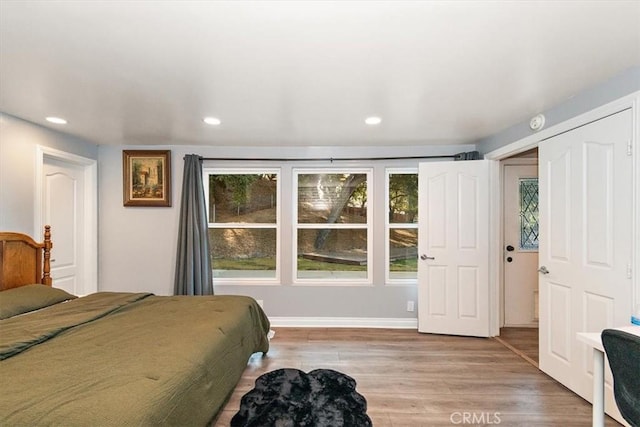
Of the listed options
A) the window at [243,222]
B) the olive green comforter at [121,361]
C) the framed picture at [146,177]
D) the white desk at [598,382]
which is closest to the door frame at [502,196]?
the white desk at [598,382]

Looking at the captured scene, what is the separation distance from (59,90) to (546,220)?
3.99 meters

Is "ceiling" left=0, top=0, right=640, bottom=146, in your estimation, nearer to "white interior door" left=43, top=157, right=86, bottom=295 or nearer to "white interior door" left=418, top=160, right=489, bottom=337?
"white interior door" left=43, top=157, right=86, bottom=295

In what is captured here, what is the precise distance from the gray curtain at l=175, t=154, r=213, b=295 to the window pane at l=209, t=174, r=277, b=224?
0.31m

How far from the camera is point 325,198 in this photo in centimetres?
402

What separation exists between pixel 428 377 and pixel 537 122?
2.42 meters

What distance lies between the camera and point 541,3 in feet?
4.31

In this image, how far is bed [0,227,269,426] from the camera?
1162mm

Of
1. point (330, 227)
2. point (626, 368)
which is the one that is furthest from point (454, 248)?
point (626, 368)

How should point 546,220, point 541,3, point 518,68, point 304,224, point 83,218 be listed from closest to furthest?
point 541,3 → point 518,68 → point 546,220 → point 83,218 → point 304,224

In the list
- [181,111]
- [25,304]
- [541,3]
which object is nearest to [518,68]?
[541,3]

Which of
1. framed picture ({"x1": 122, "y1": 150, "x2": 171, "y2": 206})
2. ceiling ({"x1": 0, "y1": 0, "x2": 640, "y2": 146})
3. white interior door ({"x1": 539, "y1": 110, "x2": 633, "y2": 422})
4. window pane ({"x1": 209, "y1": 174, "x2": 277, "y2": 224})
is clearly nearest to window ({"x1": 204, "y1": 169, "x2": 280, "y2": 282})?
window pane ({"x1": 209, "y1": 174, "x2": 277, "y2": 224})

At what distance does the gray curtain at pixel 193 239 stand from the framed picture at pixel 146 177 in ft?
0.96

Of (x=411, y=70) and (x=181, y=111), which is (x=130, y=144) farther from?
(x=411, y=70)

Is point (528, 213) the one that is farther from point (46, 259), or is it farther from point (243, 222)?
point (46, 259)
